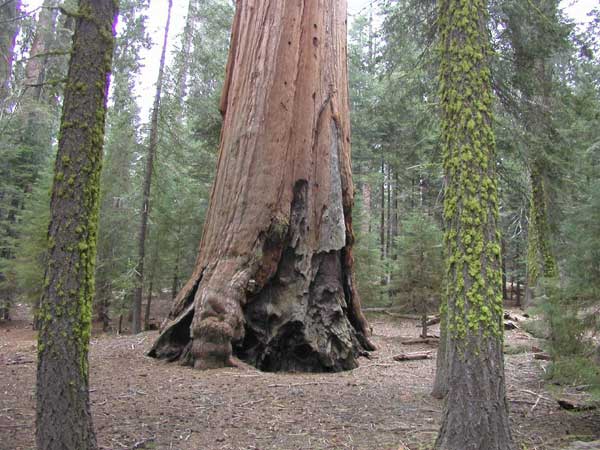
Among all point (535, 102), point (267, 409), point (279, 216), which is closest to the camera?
point (267, 409)

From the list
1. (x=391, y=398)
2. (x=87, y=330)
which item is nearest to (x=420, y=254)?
(x=391, y=398)

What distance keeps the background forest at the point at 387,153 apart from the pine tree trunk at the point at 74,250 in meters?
0.31

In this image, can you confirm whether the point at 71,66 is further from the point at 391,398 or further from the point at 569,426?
the point at 569,426

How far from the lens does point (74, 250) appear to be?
Answer: 11.7 ft

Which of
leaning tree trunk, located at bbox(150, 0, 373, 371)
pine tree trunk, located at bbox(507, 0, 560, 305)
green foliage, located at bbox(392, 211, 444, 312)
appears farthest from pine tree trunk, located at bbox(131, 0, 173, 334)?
Result: pine tree trunk, located at bbox(507, 0, 560, 305)

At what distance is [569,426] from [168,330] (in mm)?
5702

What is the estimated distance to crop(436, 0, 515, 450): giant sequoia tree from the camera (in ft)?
12.5

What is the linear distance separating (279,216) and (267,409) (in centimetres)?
346

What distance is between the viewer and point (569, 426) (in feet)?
16.0

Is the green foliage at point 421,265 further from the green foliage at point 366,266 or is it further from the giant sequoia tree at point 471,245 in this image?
the giant sequoia tree at point 471,245

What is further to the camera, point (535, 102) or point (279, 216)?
point (535, 102)

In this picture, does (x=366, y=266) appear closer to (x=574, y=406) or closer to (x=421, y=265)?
(x=421, y=265)

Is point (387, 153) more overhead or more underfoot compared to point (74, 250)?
more overhead

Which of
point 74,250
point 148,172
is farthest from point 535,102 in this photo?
point 148,172
